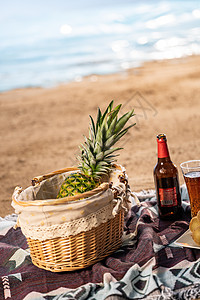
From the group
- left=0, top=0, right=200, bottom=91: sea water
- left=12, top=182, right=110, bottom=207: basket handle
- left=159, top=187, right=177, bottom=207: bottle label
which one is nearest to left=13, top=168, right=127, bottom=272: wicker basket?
left=12, top=182, right=110, bottom=207: basket handle

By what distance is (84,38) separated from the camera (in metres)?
22.8

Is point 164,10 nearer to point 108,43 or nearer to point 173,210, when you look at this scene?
point 108,43

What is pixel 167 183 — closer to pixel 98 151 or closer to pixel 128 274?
pixel 98 151

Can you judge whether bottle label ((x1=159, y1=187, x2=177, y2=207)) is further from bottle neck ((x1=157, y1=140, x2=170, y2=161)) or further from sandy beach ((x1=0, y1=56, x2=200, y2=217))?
sandy beach ((x1=0, y1=56, x2=200, y2=217))

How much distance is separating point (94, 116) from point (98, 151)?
5872mm

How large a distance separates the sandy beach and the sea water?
6.99ft

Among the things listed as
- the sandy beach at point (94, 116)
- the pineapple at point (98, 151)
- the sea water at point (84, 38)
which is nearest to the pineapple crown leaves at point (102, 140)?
the pineapple at point (98, 151)

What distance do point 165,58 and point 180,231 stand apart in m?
12.6

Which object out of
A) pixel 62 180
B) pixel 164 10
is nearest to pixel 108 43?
pixel 164 10

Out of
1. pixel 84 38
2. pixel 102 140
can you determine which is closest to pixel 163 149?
pixel 102 140

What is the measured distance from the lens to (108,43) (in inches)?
816

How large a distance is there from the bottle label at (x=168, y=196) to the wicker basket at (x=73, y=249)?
1.12ft

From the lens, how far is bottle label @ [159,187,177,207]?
2250mm

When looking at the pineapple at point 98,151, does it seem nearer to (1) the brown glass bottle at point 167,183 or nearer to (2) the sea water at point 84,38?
(1) the brown glass bottle at point 167,183
